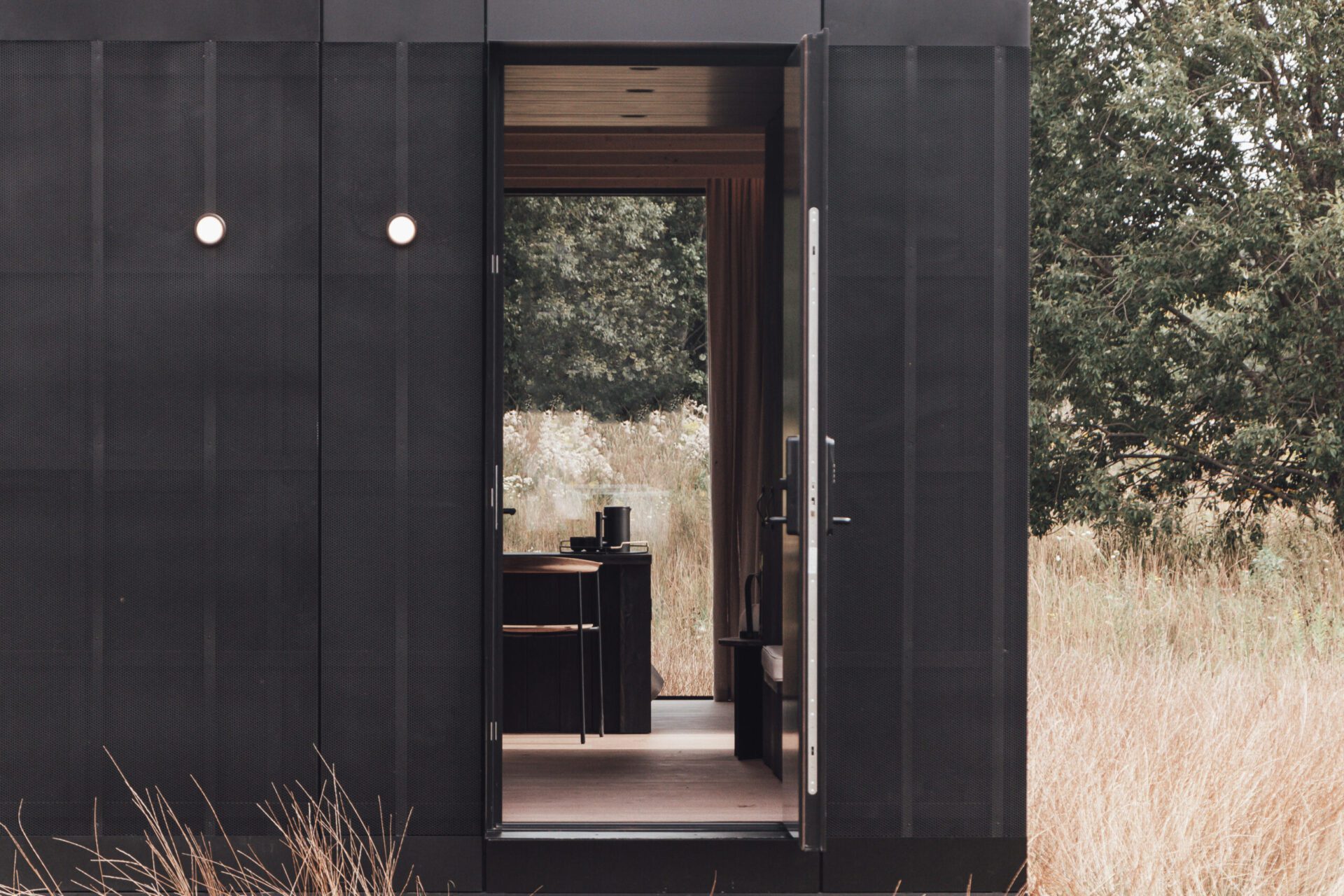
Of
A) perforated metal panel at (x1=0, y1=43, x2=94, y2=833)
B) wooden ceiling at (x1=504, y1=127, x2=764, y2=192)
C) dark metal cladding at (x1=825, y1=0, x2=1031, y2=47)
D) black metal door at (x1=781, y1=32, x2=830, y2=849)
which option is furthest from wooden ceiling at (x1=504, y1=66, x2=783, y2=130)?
perforated metal panel at (x1=0, y1=43, x2=94, y2=833)

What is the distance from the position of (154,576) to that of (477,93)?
1.78 metres

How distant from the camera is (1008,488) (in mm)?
3730

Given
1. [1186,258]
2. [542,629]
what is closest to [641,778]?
[542,629]

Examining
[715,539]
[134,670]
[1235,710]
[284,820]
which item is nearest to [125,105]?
[134,670]

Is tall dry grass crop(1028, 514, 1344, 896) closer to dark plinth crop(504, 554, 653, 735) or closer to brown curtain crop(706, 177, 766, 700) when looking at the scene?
brown curtain crop(706, 177, 766, 700)

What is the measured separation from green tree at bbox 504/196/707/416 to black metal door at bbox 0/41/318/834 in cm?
296

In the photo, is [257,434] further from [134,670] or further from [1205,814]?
[1205,814]

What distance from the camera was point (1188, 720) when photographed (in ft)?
16.4

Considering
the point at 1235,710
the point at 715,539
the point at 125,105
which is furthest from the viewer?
the point at 715,539

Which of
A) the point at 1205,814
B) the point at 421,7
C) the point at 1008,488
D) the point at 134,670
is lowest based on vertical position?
the point at 1205,814

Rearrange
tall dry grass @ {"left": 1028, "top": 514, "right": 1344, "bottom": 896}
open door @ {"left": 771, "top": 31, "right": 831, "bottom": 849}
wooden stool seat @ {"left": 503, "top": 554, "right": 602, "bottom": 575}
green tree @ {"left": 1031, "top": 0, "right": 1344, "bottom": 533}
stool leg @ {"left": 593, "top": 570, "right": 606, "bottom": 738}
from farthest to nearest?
green tree @ {"left": 1031, "top": 0, "right": 1344, "bottom": 533}, stool leg @ {"left": 593, "top": 570, "right": 606, "bottom": 738}, wooden stool seat @ {"left": 503, "top": 554, "right": 602, "bottom": 575}, tall dry grass @ {"left": 1028, "top": 514, "right": 1344, "bottom": 896}, open door @ {"left": 771, "top": 31, "right": 831, "bottom": 849}

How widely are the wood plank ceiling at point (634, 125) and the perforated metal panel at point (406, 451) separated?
2.09 ft

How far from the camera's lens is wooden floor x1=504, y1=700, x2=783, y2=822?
4.06 m

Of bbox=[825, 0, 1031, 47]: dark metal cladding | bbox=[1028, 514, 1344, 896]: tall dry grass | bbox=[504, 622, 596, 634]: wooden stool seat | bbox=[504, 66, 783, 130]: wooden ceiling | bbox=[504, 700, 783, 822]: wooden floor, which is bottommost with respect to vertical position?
bbox=[504, 700, 783, 822]: wooden floor
